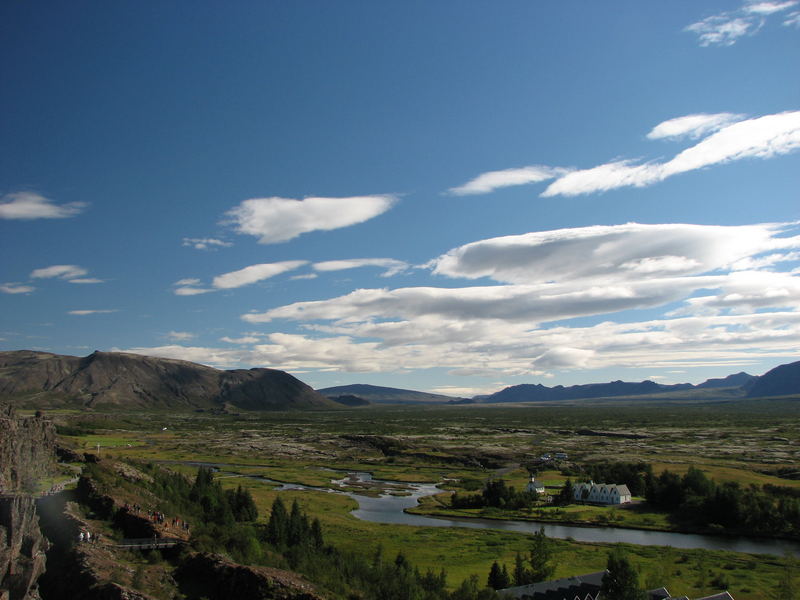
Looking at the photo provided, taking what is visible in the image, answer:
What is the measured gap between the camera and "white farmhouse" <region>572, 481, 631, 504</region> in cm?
8831

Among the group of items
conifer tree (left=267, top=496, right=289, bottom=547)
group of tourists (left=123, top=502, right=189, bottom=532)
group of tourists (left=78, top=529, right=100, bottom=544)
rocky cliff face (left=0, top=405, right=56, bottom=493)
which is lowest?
conifer tree (left=267, top=496, right=289, bottom=547)

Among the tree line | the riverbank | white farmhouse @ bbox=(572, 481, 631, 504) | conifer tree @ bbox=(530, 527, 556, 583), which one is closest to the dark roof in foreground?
conifer tree @ bbox=(530, 527, 556, 583)

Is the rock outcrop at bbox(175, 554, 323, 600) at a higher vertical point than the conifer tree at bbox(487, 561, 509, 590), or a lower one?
higher

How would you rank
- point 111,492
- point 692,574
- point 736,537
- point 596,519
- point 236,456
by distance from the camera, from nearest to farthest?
1. point 111,492
2. point 692,574
3. point 736,537
4. point 596,519
5. point 236,456

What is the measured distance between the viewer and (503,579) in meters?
44.8

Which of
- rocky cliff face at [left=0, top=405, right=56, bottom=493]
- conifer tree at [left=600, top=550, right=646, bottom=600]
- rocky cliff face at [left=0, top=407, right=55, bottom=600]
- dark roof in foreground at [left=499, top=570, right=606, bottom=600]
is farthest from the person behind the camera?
rocky cliff face at [left=0, top=405, right=56, bottom=493]

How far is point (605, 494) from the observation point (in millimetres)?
89125

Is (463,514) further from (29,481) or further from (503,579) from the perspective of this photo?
(29,481)

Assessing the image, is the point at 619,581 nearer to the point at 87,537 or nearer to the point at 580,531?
the point at 580,531

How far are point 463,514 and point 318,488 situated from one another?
3062 centimetres

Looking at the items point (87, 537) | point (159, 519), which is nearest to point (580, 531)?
point (159, 519)

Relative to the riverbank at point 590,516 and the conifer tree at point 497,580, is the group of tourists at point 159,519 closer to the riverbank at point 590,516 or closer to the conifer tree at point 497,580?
the conifer tree at point 497,580

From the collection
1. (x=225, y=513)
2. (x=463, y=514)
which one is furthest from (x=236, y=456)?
(x=225, y=513)

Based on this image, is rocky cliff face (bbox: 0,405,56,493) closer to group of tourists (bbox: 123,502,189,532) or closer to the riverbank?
group of tourists (bbox: 123,502,189,532)
